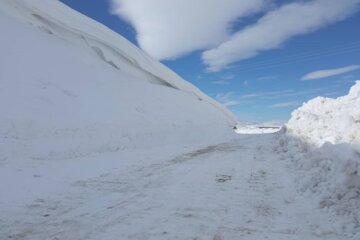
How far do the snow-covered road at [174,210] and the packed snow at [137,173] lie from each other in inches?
0.8

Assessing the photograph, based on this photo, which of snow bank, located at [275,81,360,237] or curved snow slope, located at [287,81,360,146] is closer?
snow bank, located at [275,81,360,237]

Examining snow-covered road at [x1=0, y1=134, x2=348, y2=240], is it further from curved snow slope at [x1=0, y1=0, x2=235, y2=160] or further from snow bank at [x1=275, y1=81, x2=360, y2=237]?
curved snow slope at [x1=0, y1=0, x2=235, y2=160]

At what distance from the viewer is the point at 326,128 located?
977 cm

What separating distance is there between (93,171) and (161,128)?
1203 cm

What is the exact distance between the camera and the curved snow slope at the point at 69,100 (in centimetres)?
1294

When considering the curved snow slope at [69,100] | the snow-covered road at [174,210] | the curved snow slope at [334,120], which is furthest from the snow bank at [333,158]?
the curved snow slope at [69,100]

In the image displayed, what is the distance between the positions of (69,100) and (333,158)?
47.1 ft

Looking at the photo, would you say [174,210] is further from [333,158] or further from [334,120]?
[334,120]

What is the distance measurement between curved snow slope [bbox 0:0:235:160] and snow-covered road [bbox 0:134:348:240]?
4.61 metres

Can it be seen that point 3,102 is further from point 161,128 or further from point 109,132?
point 161,128

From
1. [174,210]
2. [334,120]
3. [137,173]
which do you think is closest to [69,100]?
[137,173]

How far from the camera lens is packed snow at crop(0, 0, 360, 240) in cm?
487

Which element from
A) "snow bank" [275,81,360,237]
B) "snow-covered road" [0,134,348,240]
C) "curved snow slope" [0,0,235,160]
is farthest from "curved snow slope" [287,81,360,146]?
"curved snow slope" [0,0,235,160]

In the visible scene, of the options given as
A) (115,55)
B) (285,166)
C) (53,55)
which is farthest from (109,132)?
(115,55)
